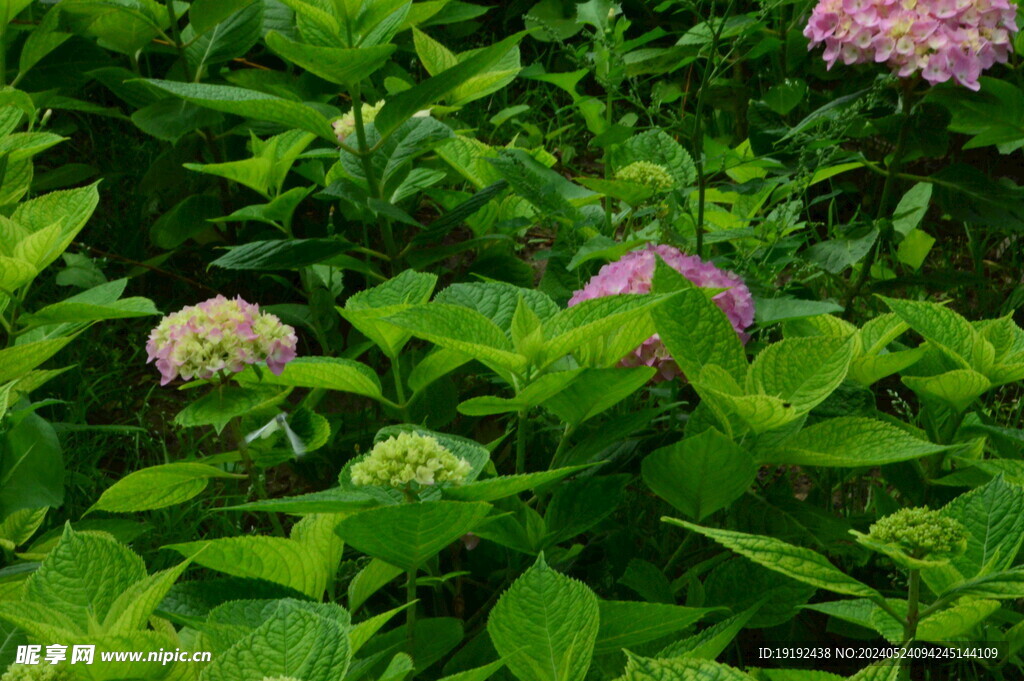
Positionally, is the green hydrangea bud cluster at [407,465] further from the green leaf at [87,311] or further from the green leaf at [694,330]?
the green leaf at [87,311]

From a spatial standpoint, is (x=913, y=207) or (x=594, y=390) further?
(x=913, y=207)

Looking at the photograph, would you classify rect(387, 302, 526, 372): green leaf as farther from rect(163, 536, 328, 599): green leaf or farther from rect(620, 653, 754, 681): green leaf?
rect(620, 653, 754, 681): green leaf

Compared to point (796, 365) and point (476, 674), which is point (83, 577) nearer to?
point (476, 674)

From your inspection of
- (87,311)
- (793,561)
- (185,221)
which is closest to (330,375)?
(87,311)

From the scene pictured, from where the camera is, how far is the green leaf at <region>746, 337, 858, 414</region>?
1100mm

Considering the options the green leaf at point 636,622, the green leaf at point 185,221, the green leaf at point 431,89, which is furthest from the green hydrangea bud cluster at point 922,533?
the green leaf at point 185,221

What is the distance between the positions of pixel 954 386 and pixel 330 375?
71cm

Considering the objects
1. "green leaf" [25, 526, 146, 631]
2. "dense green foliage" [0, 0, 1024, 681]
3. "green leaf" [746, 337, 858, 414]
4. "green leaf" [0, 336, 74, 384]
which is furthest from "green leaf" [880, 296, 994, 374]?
"green leaf" [0, 336, 74, 384]

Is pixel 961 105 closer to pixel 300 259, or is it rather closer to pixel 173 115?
pixel 300 259

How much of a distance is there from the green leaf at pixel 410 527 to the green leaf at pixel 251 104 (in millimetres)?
677

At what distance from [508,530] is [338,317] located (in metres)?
0.93

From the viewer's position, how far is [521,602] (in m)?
0.84

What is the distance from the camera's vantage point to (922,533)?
32.3 inches

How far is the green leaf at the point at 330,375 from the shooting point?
1.19 metres
